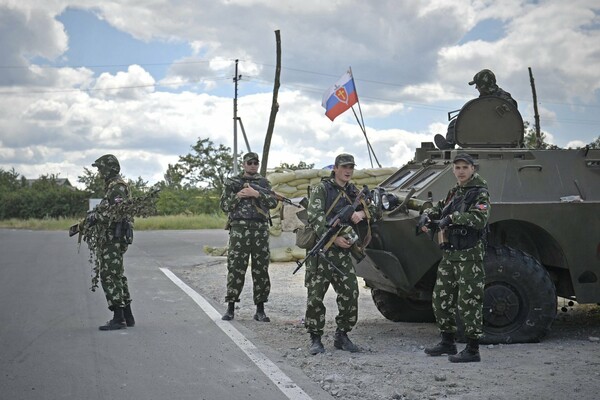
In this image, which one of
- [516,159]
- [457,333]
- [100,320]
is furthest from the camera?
[100,320]

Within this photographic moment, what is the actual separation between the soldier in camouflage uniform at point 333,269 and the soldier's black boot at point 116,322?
7.39ft

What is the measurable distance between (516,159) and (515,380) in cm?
285

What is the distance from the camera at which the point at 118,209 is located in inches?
325

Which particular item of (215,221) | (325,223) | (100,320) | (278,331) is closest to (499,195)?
(325,223)

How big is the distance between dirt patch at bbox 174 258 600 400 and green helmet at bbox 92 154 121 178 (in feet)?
7.09

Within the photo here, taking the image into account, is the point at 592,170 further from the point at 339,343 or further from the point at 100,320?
the point at 100,320

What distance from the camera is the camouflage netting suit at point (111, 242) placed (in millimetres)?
8289

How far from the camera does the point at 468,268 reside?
668 cm

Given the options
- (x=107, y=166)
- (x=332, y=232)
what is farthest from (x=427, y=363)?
(x=107, y=166)

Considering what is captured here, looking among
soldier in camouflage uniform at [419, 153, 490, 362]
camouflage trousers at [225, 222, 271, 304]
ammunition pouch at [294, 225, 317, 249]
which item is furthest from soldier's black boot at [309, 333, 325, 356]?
camouflage trousers at [225, 222, 271, 304]

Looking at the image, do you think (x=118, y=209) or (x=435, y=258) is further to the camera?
(x=118, y=209)

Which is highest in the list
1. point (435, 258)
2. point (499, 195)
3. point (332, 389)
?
point (499, 195)

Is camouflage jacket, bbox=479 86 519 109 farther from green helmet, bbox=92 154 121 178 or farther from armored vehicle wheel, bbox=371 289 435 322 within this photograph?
green helmet, bbox=92 154 121 178

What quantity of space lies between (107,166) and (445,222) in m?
3.72
